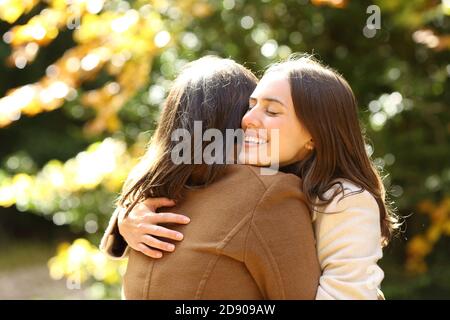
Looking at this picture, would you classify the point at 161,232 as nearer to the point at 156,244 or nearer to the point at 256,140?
the point at 156,244

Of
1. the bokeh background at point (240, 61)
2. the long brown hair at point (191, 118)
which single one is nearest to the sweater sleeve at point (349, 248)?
the long brown hair at point (191, 118)

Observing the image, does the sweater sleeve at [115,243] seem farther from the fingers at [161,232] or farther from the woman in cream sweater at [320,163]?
the fingers at [161,232]

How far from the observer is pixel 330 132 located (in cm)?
210

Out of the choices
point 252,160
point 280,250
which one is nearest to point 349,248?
point 280,250

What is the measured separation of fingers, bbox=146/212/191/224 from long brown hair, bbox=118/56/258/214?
0.06m

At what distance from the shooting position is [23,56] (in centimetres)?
378

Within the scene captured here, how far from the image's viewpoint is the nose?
6.85 feet

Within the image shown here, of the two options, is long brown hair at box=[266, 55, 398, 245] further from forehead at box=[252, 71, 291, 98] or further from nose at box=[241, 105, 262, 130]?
nose at box=[241, 105, 262, 130]

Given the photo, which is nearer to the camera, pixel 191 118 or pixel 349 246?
pixel 349 246

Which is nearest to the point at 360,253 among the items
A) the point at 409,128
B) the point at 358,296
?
the point at 358,296

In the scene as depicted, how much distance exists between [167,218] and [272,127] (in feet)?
1.40

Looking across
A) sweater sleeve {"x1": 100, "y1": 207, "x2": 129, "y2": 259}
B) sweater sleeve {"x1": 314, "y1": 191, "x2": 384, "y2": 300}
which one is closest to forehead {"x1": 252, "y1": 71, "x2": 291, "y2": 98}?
sweater sleeve {"x1": 314, "y1": 191, "x2": 384, "y2": 300}

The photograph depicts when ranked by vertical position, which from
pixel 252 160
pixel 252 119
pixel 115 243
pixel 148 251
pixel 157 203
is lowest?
pixel 115 243
